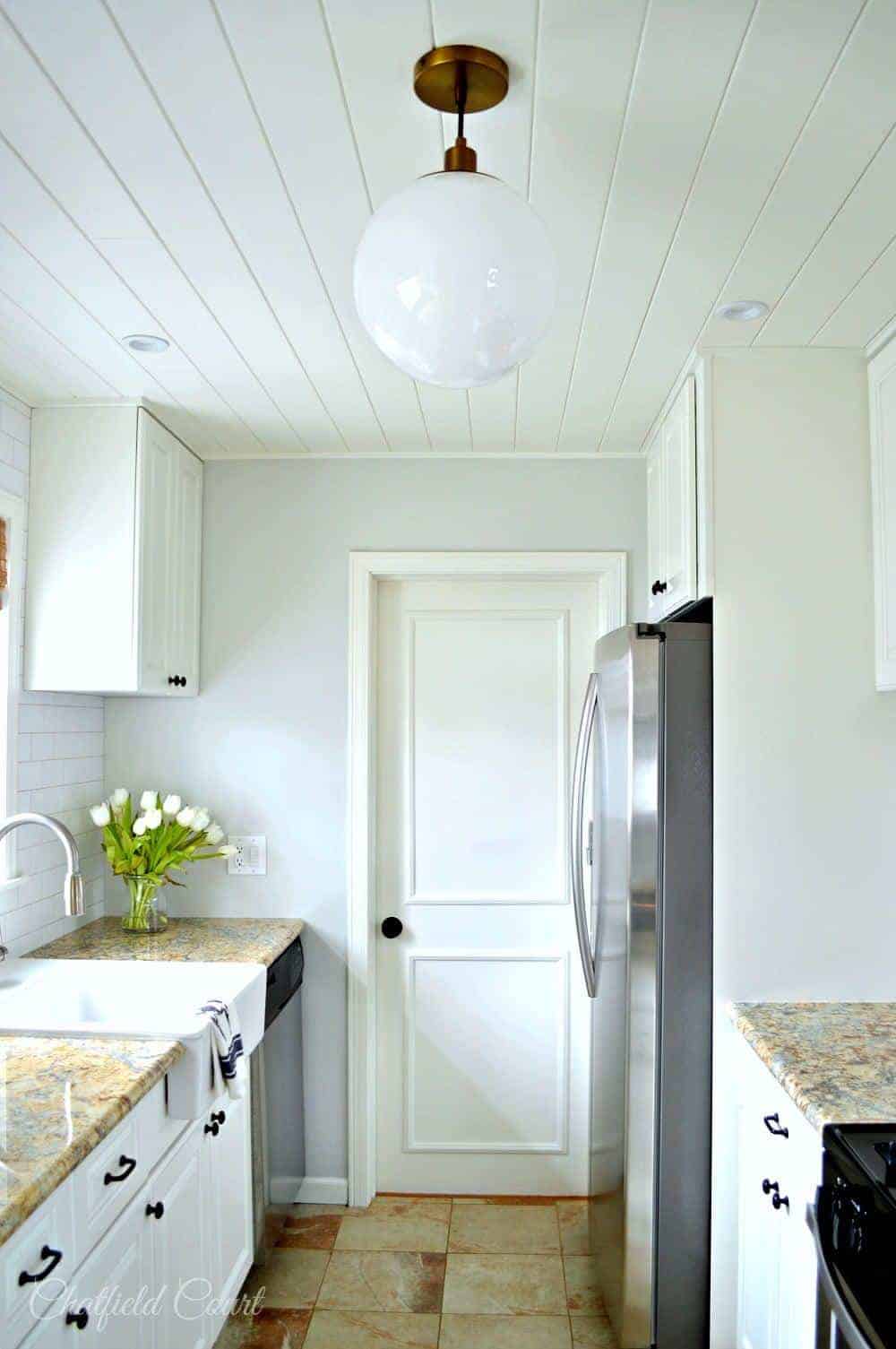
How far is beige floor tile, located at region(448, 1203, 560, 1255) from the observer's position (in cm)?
297

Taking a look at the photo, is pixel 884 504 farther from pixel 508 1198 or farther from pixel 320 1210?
pixel 320 1210

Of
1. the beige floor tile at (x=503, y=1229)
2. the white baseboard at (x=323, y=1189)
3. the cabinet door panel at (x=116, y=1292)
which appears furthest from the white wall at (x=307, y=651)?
the cabinet door panel at (x=116, y=1292)

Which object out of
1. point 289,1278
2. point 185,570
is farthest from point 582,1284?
point 185,570

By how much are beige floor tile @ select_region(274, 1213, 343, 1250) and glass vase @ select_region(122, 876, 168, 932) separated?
0.95 m

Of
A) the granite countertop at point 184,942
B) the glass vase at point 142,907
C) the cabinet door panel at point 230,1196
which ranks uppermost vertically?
the glass vase at point 142,907

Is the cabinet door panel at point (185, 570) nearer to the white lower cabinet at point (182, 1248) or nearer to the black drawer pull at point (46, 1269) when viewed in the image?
the white lower cabinet at point (182, 1248)

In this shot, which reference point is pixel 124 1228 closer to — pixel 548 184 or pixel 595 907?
pixel 595 907

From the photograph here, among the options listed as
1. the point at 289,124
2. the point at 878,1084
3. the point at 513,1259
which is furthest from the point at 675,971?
the point at 289,124

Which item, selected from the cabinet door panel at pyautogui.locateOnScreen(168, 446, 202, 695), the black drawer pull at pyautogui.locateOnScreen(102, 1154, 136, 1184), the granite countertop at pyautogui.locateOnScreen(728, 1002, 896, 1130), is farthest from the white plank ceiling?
the black drawer pull at pyautogui.locateOnScreen(102, 1154, 136, 1184)

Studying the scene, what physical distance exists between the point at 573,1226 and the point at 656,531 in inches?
84.5

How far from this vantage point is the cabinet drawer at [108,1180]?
62.9 inches

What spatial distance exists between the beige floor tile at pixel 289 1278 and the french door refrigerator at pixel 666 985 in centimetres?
86

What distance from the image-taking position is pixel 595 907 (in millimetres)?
2713

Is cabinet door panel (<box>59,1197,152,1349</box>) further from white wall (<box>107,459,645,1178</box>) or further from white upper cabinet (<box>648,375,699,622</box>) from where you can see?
white upper cabinet (<box>648,375,699,622</box>)
